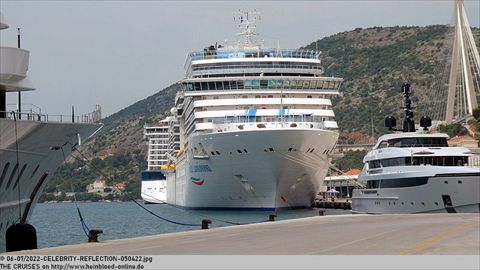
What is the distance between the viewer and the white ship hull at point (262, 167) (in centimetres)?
6100

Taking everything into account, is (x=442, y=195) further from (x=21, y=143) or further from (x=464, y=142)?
(x=464, y=142)

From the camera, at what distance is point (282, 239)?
20422 mm

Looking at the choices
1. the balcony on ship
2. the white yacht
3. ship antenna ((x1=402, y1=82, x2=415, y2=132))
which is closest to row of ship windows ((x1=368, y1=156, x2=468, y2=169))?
the white yacht

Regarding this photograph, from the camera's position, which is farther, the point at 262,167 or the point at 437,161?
the point at 262,167

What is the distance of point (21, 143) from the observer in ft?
76.7

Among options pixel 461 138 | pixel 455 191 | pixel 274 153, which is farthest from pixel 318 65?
pixel 455 191

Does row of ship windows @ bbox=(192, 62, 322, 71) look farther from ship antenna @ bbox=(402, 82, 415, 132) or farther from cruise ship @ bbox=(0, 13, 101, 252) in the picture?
cruise ship @ bbox=(0, 13, 101, 252)

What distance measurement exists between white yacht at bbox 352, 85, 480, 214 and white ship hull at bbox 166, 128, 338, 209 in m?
14.2

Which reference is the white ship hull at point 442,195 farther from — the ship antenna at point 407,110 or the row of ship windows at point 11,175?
the row of ship windows at point 11,175

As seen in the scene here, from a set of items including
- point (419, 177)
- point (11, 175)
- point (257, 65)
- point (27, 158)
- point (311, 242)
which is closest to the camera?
point (311, 242)

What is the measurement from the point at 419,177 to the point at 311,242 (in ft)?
74.3

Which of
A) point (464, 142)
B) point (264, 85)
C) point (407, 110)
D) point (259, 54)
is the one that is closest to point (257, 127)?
point (264, 85)

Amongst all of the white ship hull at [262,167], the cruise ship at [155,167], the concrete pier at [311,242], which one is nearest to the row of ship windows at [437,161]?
the concrete pier at [311,242]

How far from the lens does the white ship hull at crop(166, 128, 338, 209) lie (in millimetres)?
61000
